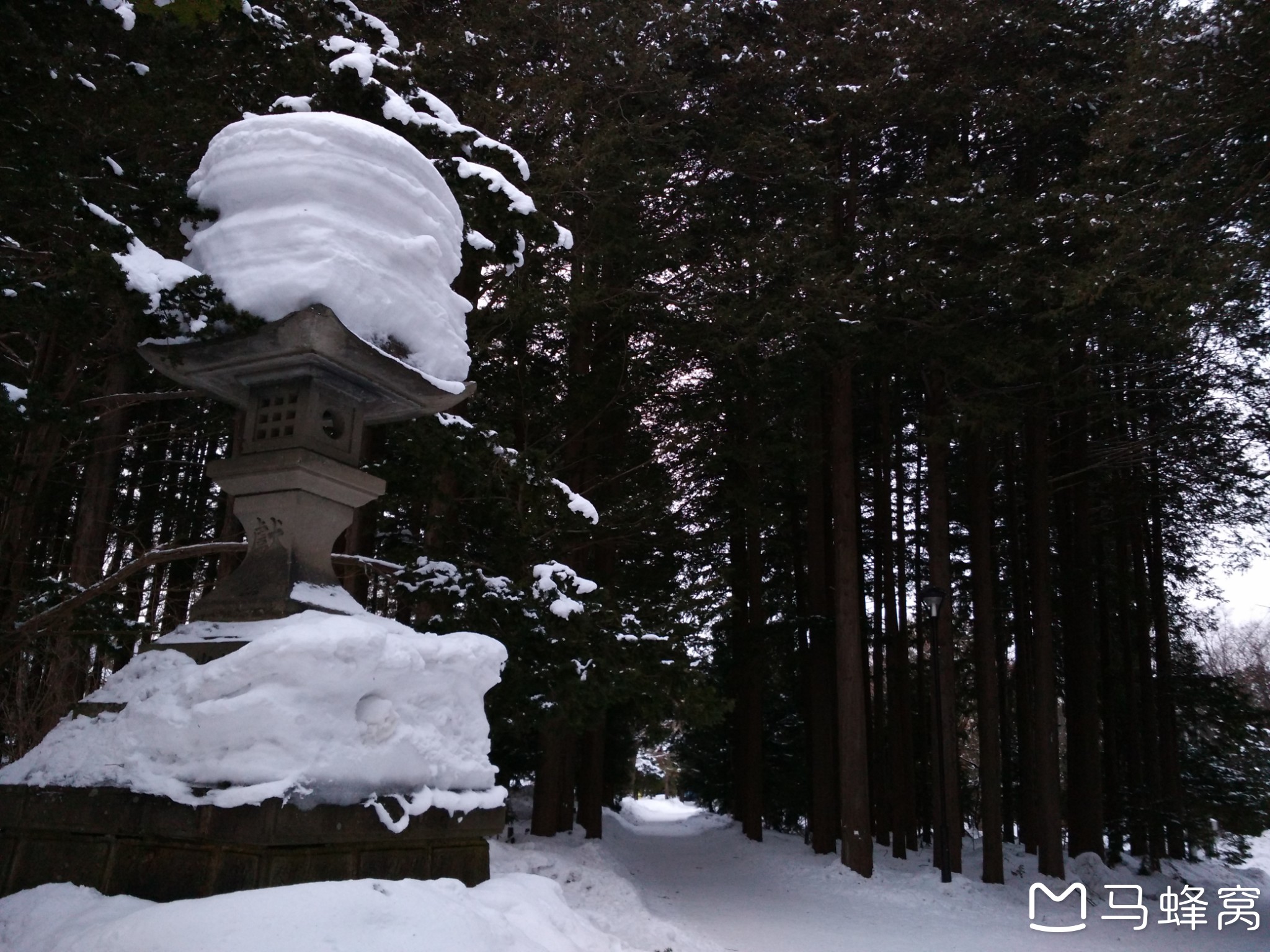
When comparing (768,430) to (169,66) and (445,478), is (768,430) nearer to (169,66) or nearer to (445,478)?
(445,478)

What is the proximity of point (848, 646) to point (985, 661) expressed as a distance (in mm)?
2423

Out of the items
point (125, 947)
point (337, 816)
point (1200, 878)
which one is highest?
point (337, 816)

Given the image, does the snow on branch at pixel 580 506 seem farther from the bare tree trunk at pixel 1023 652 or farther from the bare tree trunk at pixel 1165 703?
the bare tree trunk at pixel 1165 703

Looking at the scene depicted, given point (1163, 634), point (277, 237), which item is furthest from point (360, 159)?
point (1163, 634)

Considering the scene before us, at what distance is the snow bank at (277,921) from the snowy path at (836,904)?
15.5 feet

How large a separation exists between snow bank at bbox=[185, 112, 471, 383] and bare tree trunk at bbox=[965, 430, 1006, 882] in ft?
34.6

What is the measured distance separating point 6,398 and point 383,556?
5.50 m

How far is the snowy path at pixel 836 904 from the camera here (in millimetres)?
10094

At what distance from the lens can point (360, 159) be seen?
4.80 metres

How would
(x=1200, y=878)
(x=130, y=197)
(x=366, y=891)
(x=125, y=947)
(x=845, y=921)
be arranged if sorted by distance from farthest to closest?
1. (x=1200, y=878)
2. (x=845, y=921)
3. (x=130, y=197)
4. (x=366, y=891)
5. (x=125, y=947)

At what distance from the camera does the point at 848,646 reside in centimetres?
1424

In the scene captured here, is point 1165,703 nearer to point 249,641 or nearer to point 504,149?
point 504,149

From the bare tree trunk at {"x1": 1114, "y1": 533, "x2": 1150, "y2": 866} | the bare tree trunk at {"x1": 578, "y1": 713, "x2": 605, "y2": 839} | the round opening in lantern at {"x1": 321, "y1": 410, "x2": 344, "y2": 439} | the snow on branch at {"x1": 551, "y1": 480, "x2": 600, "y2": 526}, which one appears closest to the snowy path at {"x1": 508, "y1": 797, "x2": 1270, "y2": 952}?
the bare tree trunk at {"x1": 578, "y1": 713, "x2": 605, "y2": 839}

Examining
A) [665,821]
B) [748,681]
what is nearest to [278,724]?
[748,681]
